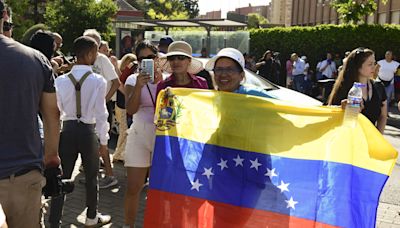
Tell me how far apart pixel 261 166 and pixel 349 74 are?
1854 millimetres

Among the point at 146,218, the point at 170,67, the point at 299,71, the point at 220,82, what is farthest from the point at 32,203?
the point at 299,71

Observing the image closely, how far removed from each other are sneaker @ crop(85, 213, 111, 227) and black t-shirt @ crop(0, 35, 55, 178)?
6.69 ft

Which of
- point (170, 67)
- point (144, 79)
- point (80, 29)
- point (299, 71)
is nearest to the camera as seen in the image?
point (144, 79)

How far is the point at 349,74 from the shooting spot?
4.75m

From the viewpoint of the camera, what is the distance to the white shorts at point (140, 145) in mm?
4355

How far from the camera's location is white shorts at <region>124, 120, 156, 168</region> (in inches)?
171

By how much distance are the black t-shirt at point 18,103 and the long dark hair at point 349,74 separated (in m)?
2.87

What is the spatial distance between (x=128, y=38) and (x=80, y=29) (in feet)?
67.8

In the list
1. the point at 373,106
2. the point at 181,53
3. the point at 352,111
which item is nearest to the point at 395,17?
the point at 373,106

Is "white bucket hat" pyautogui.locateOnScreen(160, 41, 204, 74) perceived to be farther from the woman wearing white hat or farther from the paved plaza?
the paved plaza

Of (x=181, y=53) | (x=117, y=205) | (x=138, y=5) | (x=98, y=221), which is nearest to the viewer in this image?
(x=181, y=53)

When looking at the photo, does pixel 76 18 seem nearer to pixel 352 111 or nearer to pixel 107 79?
pixel 107 79

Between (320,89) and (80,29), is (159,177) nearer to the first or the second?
(320,89)

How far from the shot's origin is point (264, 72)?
54.1 feet
